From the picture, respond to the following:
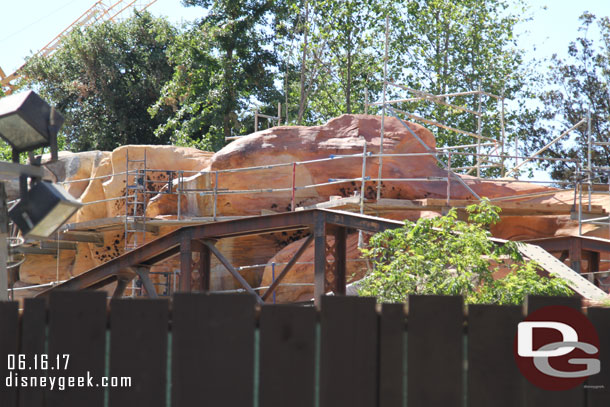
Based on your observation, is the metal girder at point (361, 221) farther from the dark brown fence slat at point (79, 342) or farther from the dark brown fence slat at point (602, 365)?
the dark brown fence slat at point (79, 342)

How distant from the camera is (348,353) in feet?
14.3

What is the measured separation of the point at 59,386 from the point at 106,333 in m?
0.39

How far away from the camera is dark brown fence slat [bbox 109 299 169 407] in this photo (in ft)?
14.4

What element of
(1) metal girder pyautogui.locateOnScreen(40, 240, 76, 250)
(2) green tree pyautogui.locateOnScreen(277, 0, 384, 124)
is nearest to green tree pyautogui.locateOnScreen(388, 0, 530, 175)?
(2) green tree pyautogui.locateOnScreen(277, 0, 384, 124)

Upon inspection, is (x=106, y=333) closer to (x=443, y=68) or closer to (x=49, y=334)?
(x=49, y=334)

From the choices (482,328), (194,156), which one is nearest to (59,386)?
(482,328)

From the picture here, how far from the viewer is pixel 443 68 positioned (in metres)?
37.9

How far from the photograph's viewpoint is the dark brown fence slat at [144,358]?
4402 millimetres

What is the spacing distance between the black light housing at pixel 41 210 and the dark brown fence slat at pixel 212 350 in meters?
1.00

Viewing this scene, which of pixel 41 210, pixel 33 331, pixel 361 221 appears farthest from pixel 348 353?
pixel 361 221

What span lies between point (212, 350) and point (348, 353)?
2.46 ft

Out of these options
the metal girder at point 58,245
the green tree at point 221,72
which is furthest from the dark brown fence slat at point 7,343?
the green tree at point 221,72

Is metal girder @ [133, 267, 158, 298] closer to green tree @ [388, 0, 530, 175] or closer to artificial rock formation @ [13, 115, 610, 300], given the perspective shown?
artificial rock formation @ [13, 115, 610, 300]

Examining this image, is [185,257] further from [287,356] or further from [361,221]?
[287,356]
